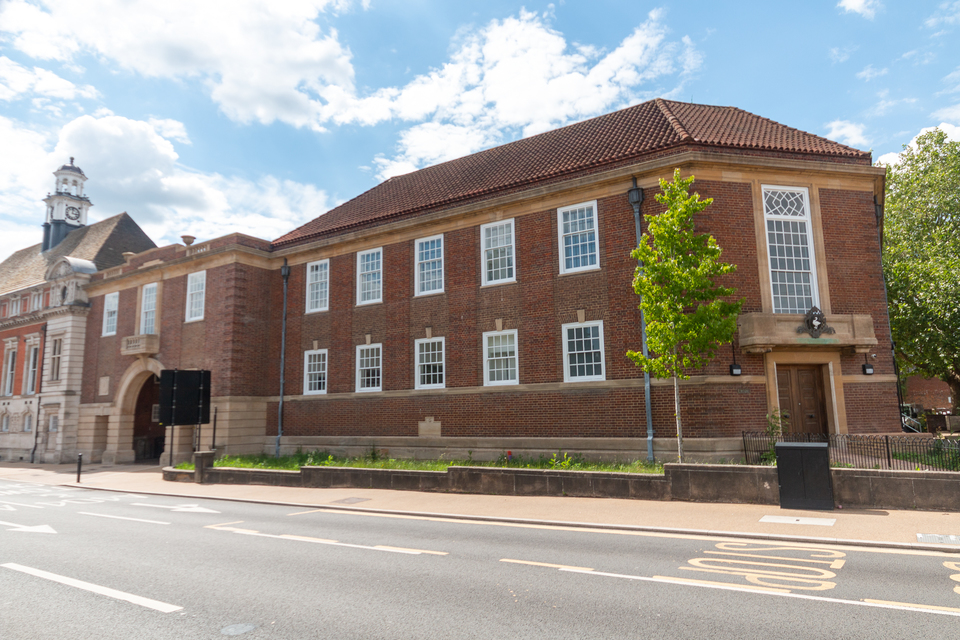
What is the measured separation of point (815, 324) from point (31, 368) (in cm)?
4293

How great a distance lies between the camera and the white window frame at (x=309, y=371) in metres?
24.8

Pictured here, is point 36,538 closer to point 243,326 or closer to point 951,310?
point 243,326

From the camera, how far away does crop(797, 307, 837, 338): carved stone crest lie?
16453 millimetres

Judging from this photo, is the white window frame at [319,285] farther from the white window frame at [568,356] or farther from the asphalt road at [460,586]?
the asphalt road at [460,586]

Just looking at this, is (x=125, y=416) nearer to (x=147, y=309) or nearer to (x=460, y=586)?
(x=147, y=309)

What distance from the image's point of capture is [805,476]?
1109 cm

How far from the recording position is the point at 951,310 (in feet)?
80.3

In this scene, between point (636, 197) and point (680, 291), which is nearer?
point (680, 291)

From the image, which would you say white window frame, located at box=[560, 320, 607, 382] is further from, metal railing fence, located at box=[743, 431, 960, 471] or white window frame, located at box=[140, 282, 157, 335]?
white window frame, located at box=[140, 282, 157, 335]

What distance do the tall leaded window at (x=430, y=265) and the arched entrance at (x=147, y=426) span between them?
17953mm

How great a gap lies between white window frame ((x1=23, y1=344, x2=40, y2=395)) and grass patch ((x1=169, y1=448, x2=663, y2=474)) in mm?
21099

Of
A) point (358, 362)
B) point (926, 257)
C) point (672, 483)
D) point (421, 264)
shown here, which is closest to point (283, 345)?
point (358, 362)

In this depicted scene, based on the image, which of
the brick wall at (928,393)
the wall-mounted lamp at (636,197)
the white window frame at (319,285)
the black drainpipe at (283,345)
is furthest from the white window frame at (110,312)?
the brick wall at (928,393)

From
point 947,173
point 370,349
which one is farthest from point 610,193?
point 947,173
